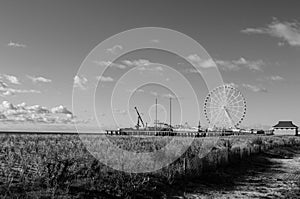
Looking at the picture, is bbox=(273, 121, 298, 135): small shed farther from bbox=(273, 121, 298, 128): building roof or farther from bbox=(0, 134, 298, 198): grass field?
bbox=(0, 134, 298, 198): grass field

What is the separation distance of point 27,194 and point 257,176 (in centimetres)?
1210

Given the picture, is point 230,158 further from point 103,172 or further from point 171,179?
point 103,172

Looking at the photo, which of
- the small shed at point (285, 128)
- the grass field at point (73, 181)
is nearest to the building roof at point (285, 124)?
the small shed at point (285, 128)

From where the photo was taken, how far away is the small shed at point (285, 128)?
294 feet

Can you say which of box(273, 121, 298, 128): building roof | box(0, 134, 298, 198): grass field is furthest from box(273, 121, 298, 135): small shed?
box(0, 134, 298, 198): grass field

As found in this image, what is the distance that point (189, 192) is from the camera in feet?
40.8

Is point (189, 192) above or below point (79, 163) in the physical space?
below

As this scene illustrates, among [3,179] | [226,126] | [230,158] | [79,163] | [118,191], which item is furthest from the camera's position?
[226,126]

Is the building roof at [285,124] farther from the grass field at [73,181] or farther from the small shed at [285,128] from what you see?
the grass field at [73,181]

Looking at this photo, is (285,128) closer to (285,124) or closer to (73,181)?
(285,124)

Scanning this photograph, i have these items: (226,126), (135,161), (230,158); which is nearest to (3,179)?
(135,161)

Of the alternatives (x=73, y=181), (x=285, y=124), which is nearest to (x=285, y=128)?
(x=285, y=124)

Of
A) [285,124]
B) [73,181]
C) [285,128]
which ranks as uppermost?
[285,124]

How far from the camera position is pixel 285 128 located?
9262 cm
